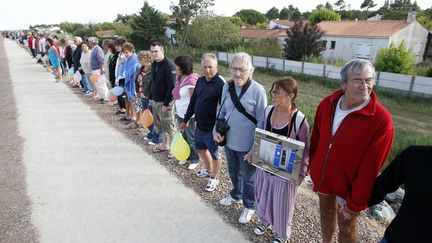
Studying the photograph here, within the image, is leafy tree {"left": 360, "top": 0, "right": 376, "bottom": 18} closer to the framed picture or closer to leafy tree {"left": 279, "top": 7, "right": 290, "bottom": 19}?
leafy tree {"left": 279, "top": 7, "right": 290, "bottom": 19}

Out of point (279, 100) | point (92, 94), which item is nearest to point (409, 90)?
point (92, 94)

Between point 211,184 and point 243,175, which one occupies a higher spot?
point 243,175

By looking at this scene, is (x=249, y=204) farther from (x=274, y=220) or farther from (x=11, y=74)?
(x=11, y=74)

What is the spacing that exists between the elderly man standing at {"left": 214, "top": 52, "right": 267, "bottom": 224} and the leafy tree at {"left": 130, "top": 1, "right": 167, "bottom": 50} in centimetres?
3626

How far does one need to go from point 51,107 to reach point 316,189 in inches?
292

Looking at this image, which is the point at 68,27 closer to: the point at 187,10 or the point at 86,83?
the point at 187,10

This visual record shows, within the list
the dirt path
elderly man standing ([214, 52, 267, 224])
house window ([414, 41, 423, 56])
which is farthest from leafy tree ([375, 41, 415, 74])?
the dirt path

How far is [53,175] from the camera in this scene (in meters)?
4.29

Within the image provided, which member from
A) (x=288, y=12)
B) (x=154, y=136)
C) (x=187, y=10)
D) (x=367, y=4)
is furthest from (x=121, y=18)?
(x=154, y=136)

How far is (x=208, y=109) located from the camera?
3514 millimetres

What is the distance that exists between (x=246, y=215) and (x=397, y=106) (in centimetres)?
1385

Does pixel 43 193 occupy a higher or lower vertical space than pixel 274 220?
lower

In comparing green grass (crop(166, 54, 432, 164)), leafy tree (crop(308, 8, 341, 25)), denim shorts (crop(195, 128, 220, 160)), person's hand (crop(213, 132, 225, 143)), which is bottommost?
green grass (crop(166, 54, 432, 164))

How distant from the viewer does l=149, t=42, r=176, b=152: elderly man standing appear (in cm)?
451
